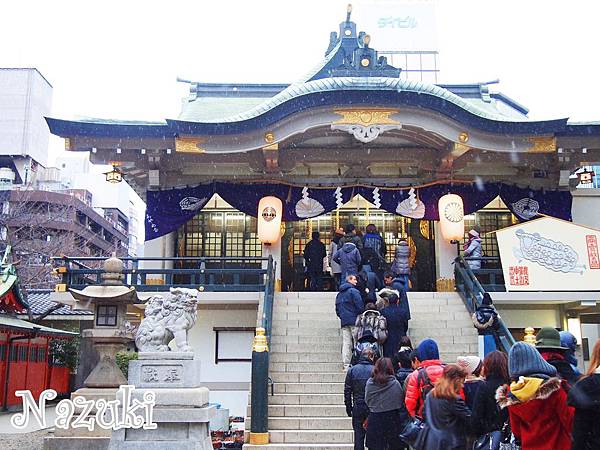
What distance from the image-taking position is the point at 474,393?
5301 mm

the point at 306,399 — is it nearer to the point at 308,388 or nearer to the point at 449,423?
Result: the point at 308,388

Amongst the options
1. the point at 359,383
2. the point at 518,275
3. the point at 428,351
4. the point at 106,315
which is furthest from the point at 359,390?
the point at 518,275

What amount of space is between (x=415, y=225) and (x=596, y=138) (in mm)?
5187

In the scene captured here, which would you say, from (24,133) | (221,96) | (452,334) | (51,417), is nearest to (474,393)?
(452,334)

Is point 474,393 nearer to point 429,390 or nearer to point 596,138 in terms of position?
point 429,390

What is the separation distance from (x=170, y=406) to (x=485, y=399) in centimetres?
512

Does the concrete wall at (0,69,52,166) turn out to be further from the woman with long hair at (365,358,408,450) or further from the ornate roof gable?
the woman with long hair at (365,358,408,450)

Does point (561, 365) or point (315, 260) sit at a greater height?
point (315, 260)

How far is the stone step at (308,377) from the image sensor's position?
38.0ft

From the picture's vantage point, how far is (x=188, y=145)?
15.8 meters

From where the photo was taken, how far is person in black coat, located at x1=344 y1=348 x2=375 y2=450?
25.1ft

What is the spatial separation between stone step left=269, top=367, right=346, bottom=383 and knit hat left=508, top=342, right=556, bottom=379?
759 centimetres

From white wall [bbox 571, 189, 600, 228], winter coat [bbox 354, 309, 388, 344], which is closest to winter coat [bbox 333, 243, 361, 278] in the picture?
winter coat [bbox 354, 309, 388, 344]

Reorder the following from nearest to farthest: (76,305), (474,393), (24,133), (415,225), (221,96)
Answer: (474,393) → (76,305) → (415,225) → (221,96) → (24,133)
